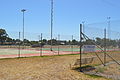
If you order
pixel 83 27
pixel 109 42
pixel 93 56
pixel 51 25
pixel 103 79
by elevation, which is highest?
→ pixel 51 25

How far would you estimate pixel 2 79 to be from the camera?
7.89m

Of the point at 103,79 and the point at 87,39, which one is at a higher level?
the point at 87,39

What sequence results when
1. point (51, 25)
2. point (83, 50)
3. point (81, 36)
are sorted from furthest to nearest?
point (51, 25) < point (83, 50) < point (81, 36)

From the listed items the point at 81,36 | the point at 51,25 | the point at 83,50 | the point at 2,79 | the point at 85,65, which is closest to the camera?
the point at 2,79

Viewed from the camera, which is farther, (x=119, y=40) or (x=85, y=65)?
(x=119, y=40)

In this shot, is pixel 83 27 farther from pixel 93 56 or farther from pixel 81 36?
pixel 93 56

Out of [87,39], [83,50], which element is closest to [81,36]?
[87,39]

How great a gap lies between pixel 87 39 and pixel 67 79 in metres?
3.08

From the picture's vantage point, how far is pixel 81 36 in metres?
10.1

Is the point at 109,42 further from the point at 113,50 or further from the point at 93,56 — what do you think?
the point at 93,56

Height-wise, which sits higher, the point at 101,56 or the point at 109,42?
the point at 109,42

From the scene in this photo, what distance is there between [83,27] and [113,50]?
4.11m

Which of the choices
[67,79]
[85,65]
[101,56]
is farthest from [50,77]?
[101,56]

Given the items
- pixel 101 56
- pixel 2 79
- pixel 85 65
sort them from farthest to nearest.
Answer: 1. pixel 101 56
2. pixel 85 65
3. pixel 2 79
